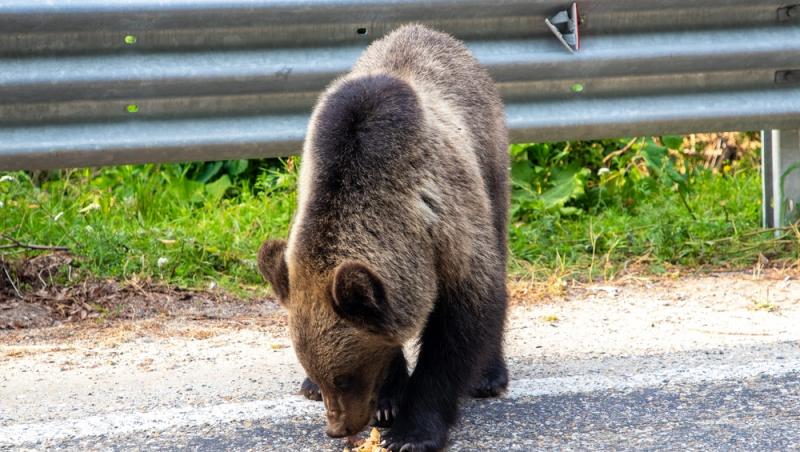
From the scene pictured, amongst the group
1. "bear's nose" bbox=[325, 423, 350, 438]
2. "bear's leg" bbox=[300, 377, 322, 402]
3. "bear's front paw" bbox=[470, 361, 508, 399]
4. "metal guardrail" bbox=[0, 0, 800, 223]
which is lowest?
"bear's front paw" bbox=[470, 361, 508, 399]

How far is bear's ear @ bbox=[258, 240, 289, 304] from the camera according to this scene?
376 cm

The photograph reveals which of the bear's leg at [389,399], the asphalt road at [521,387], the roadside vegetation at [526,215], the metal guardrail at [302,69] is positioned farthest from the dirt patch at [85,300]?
the bear's leg at [389,399]

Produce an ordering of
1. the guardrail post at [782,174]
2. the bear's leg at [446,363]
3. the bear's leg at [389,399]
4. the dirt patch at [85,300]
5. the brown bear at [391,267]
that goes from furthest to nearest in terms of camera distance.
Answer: the guardrail post at [782,174]
the dirt patch at [85,300]
the bear's leg at [389,399]
the bear's leg at [446,363]
the brown bear at [391,267]

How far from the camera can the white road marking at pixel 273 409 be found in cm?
379

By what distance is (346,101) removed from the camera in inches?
152

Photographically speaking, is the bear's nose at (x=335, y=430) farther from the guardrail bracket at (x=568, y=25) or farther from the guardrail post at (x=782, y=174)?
the guardrail post at (x=782, y=174)

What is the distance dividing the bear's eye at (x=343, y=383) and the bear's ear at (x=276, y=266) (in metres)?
0.34

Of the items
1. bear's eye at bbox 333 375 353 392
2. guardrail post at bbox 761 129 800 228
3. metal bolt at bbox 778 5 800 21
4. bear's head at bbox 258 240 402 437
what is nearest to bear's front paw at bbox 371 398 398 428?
bear's head at bbox 258 240 402 437

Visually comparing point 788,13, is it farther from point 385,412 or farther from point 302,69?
point 385,412

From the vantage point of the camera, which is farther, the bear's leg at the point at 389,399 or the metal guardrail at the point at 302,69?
the metal guardrail at the point at 302,69

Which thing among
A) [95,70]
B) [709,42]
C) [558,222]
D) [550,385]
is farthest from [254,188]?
[550,385]

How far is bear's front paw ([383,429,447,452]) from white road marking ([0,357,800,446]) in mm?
267

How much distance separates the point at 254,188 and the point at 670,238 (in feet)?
9.67

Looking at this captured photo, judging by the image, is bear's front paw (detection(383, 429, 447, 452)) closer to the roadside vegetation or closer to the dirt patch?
the dirt patch
